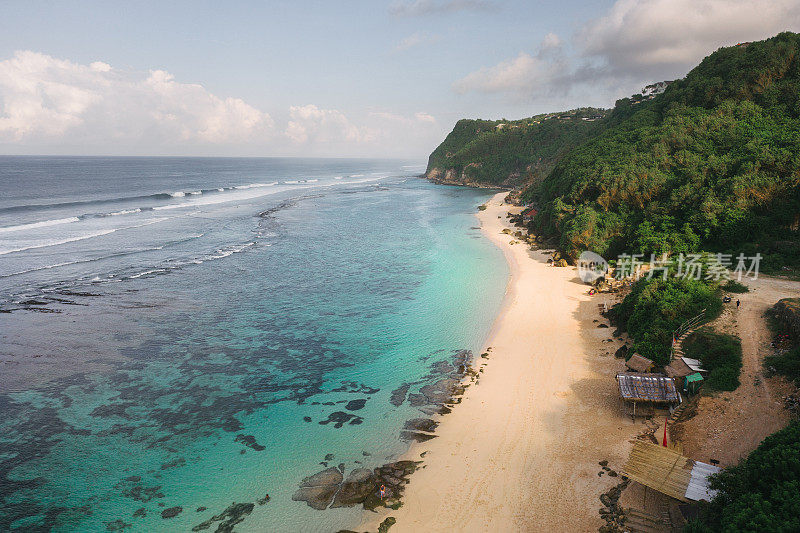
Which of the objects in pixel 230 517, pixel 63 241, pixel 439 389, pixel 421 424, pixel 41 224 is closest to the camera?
pixel 230 517

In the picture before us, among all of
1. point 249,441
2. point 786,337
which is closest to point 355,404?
point 249,441

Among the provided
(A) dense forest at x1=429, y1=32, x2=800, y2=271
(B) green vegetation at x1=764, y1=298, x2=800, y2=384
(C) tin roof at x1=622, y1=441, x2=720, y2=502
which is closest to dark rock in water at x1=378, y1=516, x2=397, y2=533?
(C) tin roof at x1=622, y1=441, x2=720, y2=502

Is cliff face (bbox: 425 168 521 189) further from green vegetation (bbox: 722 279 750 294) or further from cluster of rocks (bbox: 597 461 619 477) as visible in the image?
Answer: cluster of rocks (bbox: 597 461 619 477)

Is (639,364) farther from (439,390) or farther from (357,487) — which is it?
(357,487)

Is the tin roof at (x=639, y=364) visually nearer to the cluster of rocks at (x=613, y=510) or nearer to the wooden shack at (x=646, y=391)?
the wooden shack at (x=646, y=391)

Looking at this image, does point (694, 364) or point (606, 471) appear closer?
point (606, 471)

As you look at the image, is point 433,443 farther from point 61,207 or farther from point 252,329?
point 61,207

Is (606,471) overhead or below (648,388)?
below
